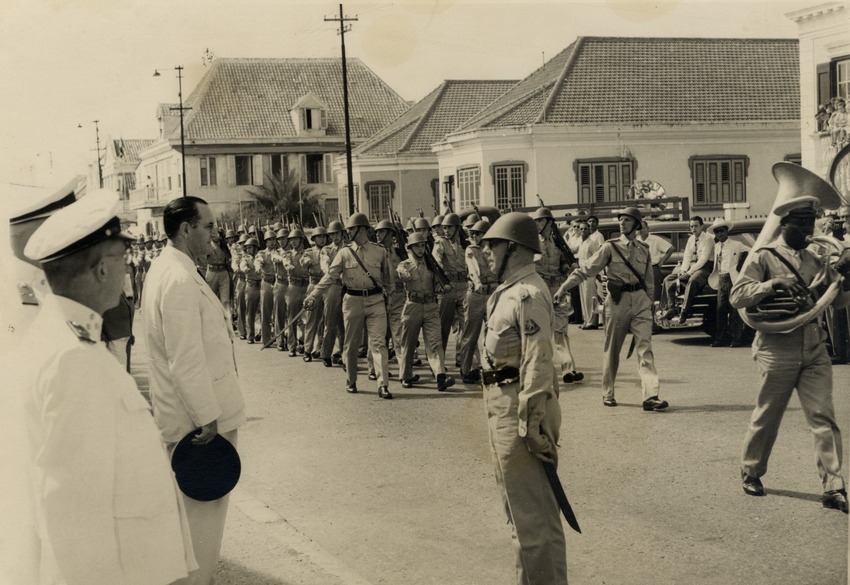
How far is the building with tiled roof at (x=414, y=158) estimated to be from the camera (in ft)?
154

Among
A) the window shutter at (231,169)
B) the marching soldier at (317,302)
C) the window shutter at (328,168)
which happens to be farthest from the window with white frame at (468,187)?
the window shutter at (231,169)

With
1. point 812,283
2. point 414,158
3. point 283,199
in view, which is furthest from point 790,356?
point 283,199

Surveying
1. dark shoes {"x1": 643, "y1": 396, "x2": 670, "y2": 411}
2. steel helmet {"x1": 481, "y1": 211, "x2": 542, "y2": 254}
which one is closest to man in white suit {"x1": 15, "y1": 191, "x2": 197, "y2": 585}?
steel helmet {"x1": 481, "y1": 211, "x2": 542, "y2": 254}

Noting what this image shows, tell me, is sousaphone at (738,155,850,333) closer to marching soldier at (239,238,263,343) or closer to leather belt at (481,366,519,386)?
leather belt at (481,366,519,386)

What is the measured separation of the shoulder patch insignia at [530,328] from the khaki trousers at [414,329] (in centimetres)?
776

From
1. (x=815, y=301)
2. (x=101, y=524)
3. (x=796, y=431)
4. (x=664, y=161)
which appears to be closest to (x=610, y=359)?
(x=796, y=431)

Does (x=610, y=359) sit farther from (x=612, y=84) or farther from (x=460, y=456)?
(x=612, y=84)

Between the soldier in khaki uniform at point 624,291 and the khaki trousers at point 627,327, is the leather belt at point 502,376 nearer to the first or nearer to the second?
the khaki trousers at point 627,327

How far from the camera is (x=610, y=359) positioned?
35.9 feet

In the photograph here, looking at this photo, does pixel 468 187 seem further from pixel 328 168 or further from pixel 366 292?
pixel 366 292

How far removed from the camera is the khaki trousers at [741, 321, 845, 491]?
278 inches

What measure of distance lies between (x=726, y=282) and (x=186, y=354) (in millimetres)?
12517

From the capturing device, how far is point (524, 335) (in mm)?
5250

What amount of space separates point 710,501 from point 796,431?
2.63 m
